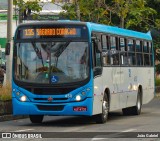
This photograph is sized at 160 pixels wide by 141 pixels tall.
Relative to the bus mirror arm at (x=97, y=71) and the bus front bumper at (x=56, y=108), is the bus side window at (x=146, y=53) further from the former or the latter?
the bus front bumper at (x=56, y=108)

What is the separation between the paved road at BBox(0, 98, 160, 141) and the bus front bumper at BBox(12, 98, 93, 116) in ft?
1.38

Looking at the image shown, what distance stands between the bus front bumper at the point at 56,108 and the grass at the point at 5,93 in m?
3.30

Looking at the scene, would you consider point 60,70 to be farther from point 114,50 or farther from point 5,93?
point 5,93

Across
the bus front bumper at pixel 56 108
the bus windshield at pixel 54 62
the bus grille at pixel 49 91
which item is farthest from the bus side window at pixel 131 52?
the bus grille at pixel 49 91

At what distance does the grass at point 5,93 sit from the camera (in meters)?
22.8

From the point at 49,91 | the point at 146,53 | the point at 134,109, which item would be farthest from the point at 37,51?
the point at 146,53

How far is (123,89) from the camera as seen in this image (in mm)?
22953

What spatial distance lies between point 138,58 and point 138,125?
5.71 metres

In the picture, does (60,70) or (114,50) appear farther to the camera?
(114,50)

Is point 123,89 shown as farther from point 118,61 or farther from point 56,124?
point 56,124

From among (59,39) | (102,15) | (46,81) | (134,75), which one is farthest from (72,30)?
(102,15)

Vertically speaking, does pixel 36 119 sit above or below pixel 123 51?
below

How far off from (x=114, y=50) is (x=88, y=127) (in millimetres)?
3715

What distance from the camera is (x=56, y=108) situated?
1922 centimetres
